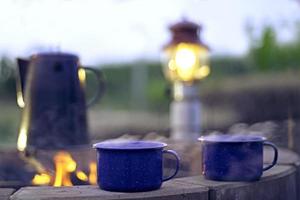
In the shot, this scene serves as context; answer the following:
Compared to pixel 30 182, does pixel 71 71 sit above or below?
above

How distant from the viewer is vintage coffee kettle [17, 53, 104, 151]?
2.71 metres

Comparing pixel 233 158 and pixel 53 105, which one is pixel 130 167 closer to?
pixel 233 158

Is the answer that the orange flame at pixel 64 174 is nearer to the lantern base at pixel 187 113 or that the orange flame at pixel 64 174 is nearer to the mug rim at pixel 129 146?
the mug rim at pixel 129 146

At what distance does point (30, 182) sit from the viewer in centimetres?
254

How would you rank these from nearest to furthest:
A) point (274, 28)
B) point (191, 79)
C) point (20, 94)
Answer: point (20, 94)
point (191, 79)
point (274, 28)

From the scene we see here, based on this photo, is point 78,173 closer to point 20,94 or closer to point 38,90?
point 38,90

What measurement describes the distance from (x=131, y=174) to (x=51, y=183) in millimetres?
752

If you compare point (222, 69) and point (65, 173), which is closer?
point (65, 173)

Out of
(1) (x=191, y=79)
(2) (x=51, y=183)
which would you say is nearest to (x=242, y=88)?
(1) (x=191, y=79)

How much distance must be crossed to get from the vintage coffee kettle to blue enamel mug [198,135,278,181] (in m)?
0.94

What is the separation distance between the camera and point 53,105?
8.91ft

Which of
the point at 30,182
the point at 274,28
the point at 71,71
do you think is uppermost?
the point at 274,28

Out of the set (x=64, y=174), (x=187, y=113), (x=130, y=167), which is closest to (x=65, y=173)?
(x=64, y=174)

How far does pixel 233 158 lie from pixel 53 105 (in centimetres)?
108
